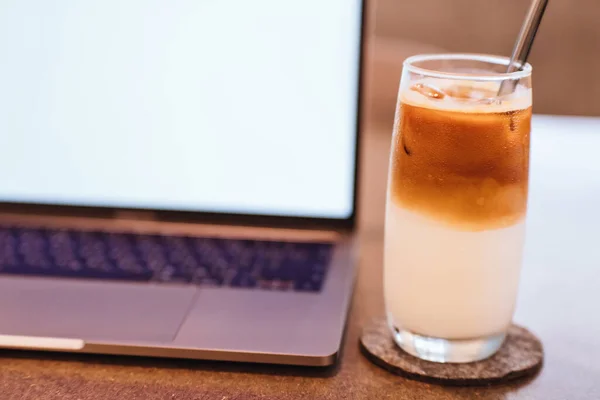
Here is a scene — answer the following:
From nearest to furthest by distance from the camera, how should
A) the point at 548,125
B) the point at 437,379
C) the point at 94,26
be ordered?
the point at 437,379 → the point at 94,26 → the point at 548,125

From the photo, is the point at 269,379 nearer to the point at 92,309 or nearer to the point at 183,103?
the point at 92,309

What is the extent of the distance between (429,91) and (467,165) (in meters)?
0.05

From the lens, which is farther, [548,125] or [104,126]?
[548,125]

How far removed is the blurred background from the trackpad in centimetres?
52

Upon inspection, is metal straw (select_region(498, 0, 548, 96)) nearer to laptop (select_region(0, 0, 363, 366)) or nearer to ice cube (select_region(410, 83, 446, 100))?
ice cube (select_region(410, 83, 446, 100))

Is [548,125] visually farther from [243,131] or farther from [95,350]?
[95,350]

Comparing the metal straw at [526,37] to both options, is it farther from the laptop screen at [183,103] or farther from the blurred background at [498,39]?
the blurred background at [498,39]

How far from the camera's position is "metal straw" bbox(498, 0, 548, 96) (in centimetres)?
37

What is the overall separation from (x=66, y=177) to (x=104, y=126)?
66mm

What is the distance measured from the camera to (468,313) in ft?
1.32

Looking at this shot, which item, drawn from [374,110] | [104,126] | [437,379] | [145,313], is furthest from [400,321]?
[374,110]

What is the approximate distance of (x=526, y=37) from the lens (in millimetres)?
382

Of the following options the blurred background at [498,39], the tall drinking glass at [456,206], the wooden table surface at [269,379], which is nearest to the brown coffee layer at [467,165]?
the tall drinking glass at [456,206]

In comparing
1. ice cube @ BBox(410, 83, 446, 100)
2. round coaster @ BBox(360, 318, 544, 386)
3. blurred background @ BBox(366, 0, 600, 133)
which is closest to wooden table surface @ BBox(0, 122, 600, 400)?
round coaster @ BBox(360, 318, 544, 386)
